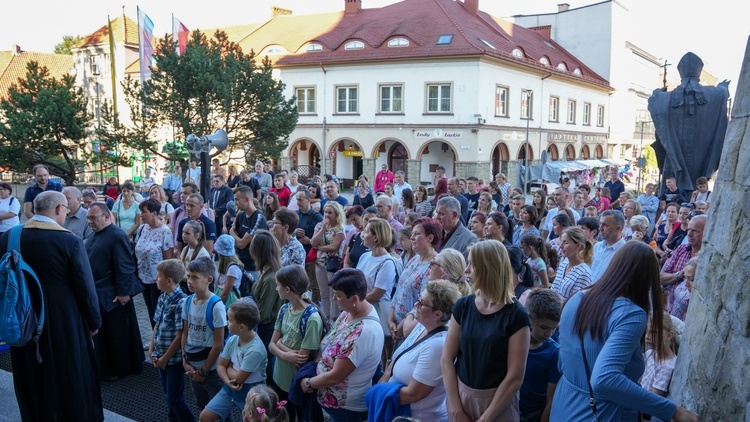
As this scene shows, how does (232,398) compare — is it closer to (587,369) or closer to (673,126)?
(587,369)

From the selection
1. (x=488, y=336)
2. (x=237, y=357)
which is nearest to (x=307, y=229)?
(x=237, y=357)

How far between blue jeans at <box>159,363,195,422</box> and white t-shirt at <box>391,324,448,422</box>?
2152 mm

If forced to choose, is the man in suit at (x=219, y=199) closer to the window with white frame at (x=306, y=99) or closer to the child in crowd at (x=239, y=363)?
the child in crowd at (x=239, y=363)

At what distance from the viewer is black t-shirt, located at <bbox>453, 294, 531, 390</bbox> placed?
318 cm

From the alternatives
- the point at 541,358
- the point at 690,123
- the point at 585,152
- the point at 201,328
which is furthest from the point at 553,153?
the point at 541,358

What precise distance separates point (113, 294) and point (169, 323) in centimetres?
162

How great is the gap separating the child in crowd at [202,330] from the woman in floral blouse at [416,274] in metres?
1.48

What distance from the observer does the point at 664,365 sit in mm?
3430

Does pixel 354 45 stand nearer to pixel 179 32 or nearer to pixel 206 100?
pixel 179 32

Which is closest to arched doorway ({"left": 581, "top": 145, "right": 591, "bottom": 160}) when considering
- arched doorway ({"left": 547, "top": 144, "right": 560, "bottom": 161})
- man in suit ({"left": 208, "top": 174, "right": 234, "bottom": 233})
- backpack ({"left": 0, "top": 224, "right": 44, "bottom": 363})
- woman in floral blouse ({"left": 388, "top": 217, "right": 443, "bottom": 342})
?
arched doorway ({"left": 547, "top": 144, "right": 560, "bottom": 161})

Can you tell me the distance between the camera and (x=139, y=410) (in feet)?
18.2

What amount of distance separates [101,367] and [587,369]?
209 inches

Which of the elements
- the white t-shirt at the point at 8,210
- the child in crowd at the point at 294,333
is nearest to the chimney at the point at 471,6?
the white t-shirt at the point at 8,210

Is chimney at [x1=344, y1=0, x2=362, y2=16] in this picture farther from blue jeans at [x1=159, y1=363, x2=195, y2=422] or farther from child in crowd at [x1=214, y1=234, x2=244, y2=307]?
blue jeans at [x1=159, y1=363, x2=195, y2=422]
